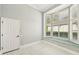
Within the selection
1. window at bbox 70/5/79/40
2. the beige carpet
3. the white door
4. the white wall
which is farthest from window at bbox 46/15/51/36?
the white door

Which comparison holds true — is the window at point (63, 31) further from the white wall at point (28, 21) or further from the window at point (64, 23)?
the white wall at point (28, 21)

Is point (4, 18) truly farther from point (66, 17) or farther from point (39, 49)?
point (66, 17)

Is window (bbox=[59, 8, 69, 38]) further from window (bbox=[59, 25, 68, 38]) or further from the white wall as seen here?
the white wall

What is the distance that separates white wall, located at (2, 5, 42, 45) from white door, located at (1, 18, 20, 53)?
0.32ft

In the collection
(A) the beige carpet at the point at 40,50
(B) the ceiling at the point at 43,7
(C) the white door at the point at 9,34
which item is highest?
(B) the ceiling at the point at 43,7

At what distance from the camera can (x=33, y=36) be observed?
2.00 metres

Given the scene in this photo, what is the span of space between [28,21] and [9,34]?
0.45 metres

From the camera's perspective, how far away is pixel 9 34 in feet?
6.09

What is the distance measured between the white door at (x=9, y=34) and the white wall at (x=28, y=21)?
0.10 m

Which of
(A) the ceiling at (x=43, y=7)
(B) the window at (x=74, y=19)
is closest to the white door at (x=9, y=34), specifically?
(A) the ceiling at (x=43, y=7)

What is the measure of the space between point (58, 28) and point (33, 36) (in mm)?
532

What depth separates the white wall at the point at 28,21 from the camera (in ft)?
6.16

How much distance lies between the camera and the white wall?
1.88 metres

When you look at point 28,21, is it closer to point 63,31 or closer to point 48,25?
point 48,25
